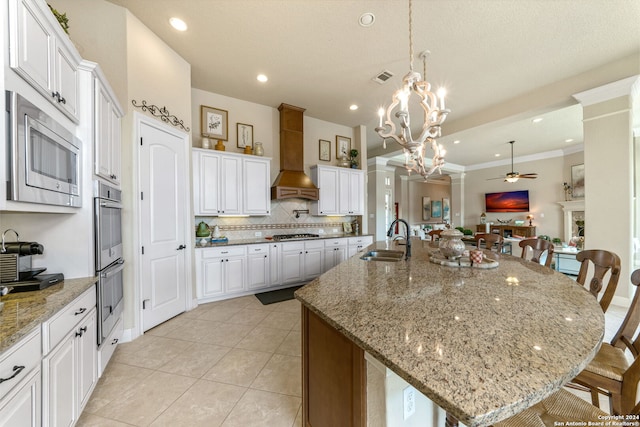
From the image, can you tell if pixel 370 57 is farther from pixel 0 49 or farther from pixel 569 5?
pixel 0 49

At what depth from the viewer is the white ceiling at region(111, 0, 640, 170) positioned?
230cm

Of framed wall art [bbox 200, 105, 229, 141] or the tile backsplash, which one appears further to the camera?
the tile backsplash

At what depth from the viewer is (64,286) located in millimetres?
1509

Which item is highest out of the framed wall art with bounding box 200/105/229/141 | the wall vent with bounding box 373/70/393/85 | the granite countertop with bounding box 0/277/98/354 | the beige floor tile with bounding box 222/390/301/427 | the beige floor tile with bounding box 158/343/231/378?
the wall vent with bounding box 373/70/393/85

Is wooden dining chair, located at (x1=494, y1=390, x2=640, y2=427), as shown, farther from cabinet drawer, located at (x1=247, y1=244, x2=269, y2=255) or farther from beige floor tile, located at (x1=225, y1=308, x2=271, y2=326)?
cabinet drawer, located at (x1=247, y1=244, x2=269, y2=255)


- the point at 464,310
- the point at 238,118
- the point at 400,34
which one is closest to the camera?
the point at 464,310

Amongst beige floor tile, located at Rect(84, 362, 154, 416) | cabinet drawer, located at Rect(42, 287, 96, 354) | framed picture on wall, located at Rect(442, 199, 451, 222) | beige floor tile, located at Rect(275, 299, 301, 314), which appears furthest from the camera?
framed picture on wall, located at Rect(442, 199, 451, 222)

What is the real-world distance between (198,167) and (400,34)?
306cm

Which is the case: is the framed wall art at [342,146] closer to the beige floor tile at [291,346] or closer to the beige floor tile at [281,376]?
the beige floor tile at [291,346]

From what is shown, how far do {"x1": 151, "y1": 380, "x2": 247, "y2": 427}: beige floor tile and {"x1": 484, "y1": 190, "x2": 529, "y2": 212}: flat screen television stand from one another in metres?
9.18

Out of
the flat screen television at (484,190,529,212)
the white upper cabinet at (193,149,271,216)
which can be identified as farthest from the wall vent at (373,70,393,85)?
Result: the flat screen television at (484,190,529,212)

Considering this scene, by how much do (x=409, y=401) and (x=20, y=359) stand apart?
1.53 meters

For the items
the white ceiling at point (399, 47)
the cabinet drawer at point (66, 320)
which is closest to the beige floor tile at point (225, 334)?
the cabinet drawer at point (66, 320)

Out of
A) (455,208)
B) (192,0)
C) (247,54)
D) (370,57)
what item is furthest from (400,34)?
(455,208)
